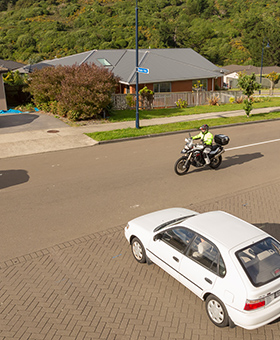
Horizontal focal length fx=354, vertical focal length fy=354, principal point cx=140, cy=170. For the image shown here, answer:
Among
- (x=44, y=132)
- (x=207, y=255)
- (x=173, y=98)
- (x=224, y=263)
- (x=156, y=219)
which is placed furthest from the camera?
(x=173, y=98)

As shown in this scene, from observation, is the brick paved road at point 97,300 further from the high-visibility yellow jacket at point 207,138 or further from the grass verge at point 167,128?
the grass verge at point 167,128

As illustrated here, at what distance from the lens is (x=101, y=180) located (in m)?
12.4

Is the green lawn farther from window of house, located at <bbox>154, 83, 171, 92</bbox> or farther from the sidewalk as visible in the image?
window of house, located at <bbox>154, 83, 171, 92</bbox>

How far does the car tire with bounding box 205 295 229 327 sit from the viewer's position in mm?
5570

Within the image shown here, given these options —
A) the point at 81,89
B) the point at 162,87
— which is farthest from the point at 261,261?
the point at 162,87

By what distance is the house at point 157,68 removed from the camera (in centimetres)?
3172

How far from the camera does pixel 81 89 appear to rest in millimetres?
20703

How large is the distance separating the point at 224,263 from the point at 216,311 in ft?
2.69

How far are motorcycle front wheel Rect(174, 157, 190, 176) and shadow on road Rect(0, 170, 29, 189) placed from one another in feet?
17.5

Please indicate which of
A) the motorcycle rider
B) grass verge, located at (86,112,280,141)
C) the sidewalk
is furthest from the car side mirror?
grass verge, located at (86,112,280,141)

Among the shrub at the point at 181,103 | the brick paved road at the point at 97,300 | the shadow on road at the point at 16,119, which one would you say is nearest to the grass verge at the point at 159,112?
the shrub at the point at 181,103

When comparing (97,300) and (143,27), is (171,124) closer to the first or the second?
(97,300)

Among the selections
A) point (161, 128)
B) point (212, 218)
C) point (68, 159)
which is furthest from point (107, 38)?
point (212, 218)

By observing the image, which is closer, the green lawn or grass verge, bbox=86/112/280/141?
grass verge, bbox=86/112/280/141
